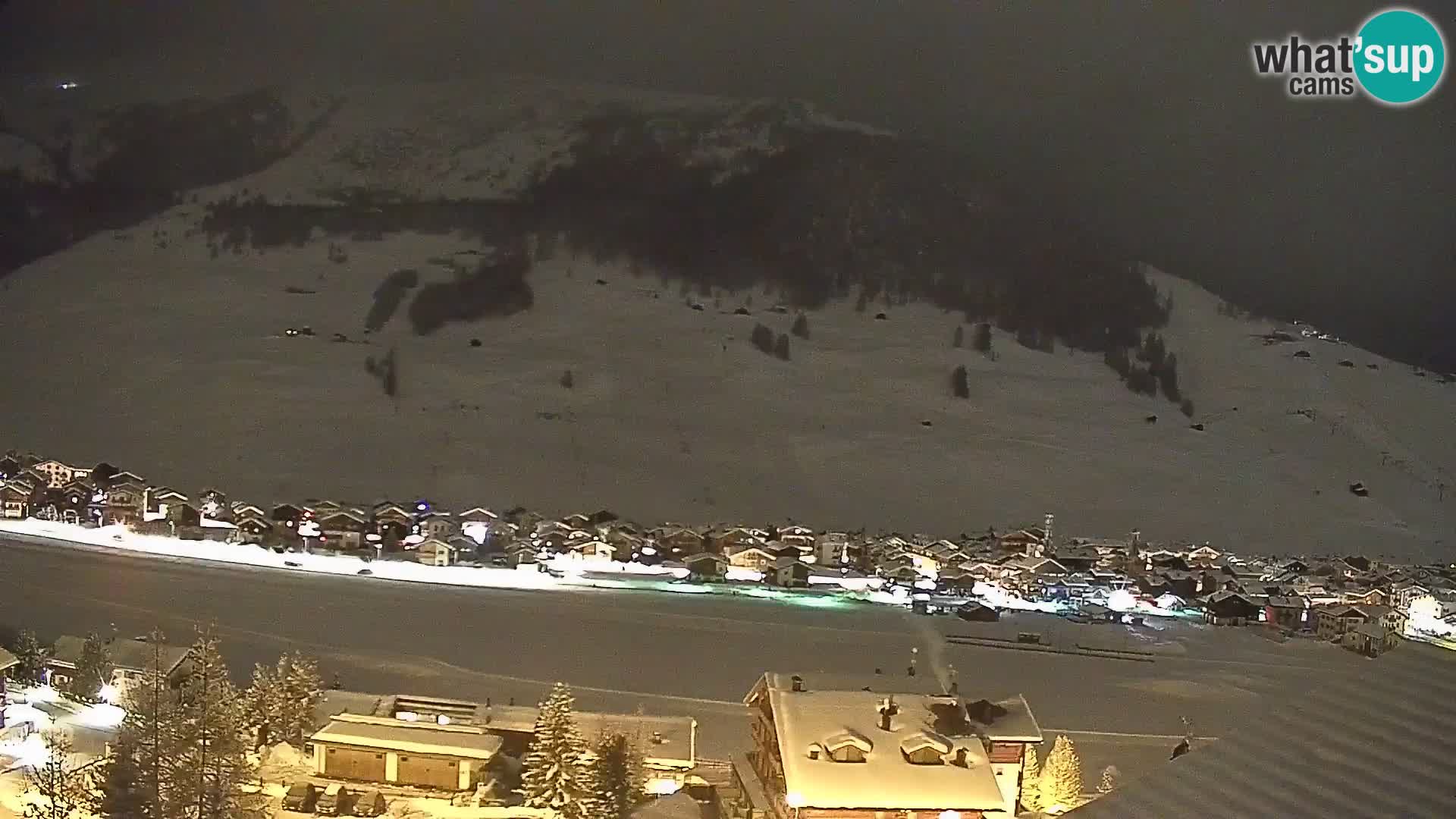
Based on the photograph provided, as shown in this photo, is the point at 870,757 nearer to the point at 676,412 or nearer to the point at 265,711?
the point at 265,711

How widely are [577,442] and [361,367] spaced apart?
5.31 meters

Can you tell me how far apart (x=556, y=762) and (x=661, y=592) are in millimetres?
4730

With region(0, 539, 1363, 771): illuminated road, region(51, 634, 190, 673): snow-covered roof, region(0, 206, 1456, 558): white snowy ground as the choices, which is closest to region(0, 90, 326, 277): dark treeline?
region(0, 206, 1456, 558): white snowy ground

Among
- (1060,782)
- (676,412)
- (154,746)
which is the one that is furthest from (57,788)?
(676,412)

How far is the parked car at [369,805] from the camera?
4.45 metres

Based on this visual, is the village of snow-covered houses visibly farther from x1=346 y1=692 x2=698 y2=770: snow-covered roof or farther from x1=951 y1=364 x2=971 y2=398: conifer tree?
x1=951 y1=364 x2=971 y2=398: conifer tree

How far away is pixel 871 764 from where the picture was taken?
3.97 meters

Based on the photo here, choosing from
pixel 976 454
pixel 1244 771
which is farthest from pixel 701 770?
pixel 976 454

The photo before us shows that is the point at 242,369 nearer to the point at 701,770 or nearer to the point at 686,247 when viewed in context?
the point at 686,247

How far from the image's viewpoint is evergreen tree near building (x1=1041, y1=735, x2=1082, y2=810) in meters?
4.68

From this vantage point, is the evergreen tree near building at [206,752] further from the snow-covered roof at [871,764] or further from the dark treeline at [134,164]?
the dark treeline at [134,164]

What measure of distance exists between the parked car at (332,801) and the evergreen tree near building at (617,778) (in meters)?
1.08

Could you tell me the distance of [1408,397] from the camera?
75.4 feet

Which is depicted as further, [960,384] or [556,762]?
[960,384]
